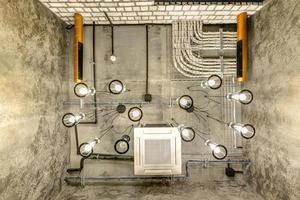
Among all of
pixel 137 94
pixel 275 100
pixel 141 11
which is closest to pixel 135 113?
pixel 137 94

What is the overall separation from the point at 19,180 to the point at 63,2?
3.17 m

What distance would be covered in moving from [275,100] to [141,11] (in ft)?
10.2

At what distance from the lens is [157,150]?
170 inches

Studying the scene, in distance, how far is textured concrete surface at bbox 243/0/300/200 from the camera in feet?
11.3

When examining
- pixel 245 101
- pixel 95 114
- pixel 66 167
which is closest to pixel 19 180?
pixel 66 167

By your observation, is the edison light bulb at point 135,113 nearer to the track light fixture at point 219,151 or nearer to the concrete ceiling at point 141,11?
the track light fixture at point 219,151

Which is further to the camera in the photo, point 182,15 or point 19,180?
point 182,15

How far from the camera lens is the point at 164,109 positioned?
5.44 m

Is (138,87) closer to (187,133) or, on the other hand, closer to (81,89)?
(81,89)

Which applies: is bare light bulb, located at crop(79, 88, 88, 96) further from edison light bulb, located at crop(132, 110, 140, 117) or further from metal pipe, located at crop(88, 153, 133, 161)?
metal pipe, located at crop(88, 153, 133, 161)

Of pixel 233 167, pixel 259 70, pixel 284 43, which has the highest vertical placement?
pixel 284 43

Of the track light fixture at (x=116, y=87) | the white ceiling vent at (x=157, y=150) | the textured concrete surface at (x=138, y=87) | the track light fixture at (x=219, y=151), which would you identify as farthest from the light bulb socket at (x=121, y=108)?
the track light fixture at (x=219, y=151)

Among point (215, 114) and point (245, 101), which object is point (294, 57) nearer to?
point (245, 101)

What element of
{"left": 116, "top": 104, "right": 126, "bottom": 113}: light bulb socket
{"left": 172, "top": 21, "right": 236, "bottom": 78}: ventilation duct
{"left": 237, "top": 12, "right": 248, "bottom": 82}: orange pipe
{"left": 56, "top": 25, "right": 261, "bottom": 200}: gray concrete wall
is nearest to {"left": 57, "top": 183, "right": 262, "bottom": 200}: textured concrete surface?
{"left": 56, "top": 25, "right": 261, "bottom": 200}: gray concrete wall
